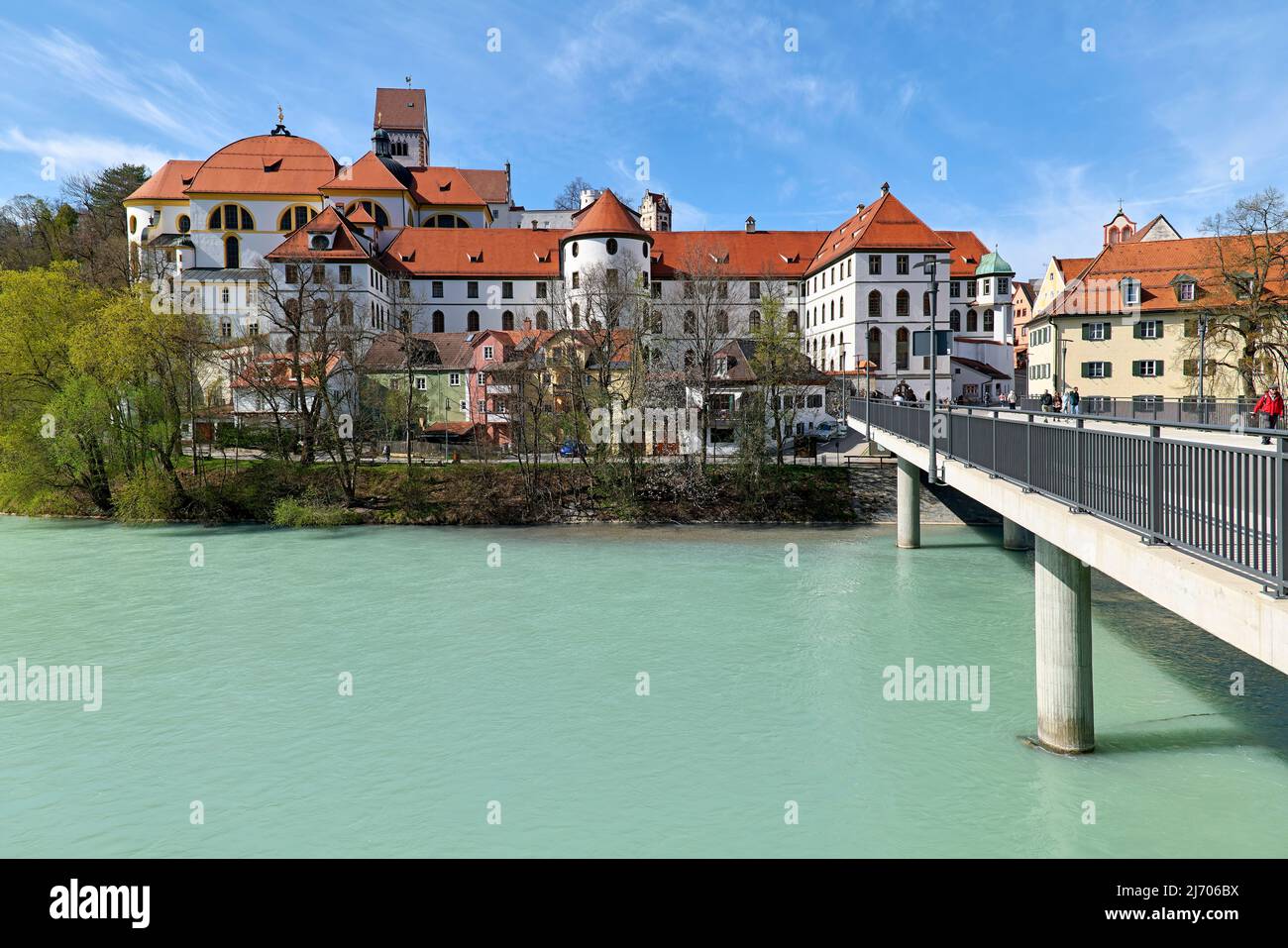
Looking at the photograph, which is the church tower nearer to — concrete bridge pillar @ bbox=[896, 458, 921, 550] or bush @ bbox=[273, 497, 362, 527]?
bush @ bbox=[273, 497, 362, 527]

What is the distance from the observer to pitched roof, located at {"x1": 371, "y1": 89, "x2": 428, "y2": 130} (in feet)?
333

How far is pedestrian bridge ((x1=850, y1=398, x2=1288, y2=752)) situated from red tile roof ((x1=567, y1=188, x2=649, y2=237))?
52.5m

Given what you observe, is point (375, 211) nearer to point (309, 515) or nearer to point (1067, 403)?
point (309, 515)

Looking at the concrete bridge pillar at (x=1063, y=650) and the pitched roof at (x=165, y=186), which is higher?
the pitched roof at (x=165, y=186)

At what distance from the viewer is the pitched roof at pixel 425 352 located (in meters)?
53.6

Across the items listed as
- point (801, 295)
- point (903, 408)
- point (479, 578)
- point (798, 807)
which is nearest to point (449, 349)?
point (801, 295)

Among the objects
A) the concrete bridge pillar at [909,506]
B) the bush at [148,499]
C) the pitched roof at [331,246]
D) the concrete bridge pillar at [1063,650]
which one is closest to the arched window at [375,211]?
the pitched roof at [331,246]

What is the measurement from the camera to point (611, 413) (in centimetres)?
4169

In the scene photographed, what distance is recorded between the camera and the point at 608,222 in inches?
2598

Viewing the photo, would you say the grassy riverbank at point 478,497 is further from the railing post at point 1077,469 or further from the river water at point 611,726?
the railing post at point 1077,469

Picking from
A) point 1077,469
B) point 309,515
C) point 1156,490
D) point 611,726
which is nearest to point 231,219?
point 309,515

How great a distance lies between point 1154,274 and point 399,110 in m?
82.0
